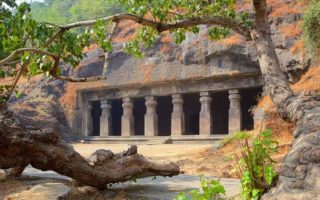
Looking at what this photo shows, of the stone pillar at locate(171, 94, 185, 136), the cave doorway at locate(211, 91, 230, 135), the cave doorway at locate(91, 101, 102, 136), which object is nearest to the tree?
the stone pillar at locate(171, 94, 185, 136)

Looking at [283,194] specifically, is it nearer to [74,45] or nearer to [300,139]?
[300,139]

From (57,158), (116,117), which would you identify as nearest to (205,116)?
(116,117)

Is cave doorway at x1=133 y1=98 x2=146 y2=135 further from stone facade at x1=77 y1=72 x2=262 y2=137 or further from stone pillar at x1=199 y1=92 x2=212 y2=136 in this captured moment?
stone pillar at x1=199 y1=92 x2=212 y2=136

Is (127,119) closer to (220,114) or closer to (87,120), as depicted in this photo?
(87,120)

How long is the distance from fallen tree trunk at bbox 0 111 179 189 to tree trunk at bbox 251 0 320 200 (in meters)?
2.44

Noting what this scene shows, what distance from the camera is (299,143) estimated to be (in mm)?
3854

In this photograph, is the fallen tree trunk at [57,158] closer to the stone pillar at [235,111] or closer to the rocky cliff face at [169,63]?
the rocky cliff face at [169,63]

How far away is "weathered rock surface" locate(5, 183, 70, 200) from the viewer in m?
6.21

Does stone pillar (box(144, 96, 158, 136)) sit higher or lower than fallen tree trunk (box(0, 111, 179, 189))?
higher

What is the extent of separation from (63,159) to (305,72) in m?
13.4

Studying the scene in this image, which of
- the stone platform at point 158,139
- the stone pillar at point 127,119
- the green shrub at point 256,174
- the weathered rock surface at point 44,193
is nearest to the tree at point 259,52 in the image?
the green shrub at point 256,174

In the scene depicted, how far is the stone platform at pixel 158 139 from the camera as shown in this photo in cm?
1986

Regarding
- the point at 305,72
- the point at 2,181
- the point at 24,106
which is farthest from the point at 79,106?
the point at 2,181

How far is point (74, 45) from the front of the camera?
4629mm
